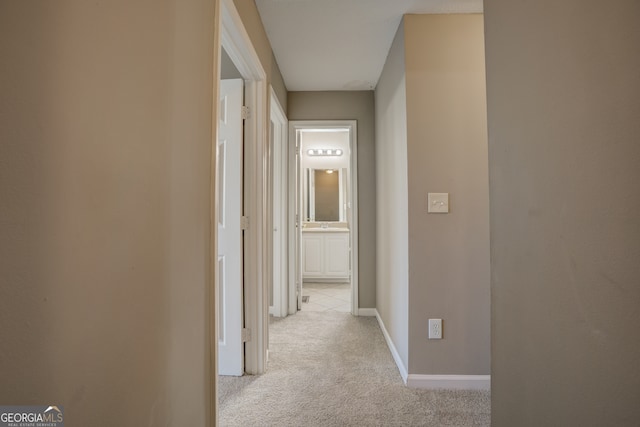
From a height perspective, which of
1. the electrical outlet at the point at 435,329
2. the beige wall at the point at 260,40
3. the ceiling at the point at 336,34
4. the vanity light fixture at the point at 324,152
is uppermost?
the ceiling at the point at 336,34

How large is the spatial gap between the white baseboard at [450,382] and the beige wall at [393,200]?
0.12 metres

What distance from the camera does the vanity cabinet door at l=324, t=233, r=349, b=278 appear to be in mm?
4875

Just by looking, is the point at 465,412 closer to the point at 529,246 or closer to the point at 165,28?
the point at 529,246

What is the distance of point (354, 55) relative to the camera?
254 centimetres

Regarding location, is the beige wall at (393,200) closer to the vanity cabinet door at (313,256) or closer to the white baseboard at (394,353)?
the white baseboard at (394,353)

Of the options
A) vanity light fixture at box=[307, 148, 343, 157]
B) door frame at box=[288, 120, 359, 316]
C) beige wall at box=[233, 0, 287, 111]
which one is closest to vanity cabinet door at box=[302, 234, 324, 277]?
vanity light fixture at box=[307, 148, 343, 157]

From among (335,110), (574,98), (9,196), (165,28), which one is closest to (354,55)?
(335,110)

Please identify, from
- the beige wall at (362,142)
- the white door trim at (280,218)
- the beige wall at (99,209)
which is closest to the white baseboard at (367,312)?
the beige wall at (362,142)

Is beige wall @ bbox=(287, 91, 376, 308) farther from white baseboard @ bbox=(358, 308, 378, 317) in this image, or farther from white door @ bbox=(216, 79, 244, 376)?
white door @ bbox=(216, 79, 244, 376)

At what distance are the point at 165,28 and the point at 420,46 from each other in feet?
5.31

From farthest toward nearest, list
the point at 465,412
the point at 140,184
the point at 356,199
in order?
the point at 356,199 → the point at 465,412 → the point at 140,184

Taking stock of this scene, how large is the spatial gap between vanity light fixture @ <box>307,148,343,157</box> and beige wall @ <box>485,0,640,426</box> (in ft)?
14.4

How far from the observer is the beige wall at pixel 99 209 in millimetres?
469

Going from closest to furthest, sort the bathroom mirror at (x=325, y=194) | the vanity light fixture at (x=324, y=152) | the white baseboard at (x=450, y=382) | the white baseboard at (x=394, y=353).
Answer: the white baseboard at (x=450, y=382), the white baseboard at (x=394, y=353), the vanity light fixture at (x=324, y=152), the bathroom mirror at (x=325, y=194)
